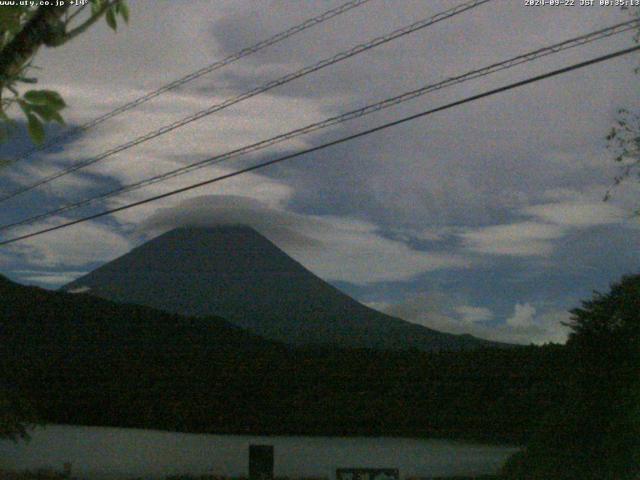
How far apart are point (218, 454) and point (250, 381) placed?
1906mm

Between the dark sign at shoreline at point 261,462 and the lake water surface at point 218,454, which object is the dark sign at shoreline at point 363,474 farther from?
the lake water surface at point 218,454

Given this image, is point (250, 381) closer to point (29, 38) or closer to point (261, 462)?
point (261, 462)

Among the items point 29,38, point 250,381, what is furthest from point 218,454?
point 29,38

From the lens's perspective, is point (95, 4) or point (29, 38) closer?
point (29, 38)

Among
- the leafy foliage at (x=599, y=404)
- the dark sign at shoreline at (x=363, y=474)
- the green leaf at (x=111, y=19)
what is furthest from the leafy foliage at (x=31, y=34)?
the leafy foliage at (x=599, y=404)

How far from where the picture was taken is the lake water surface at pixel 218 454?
15.9 m

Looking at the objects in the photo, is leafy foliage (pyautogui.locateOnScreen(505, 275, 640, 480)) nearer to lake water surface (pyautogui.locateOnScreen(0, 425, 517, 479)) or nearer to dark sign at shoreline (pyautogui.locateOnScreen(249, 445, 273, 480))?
lake water surface (pyautogui.locateOnScreen(0, 425, 517, 479))

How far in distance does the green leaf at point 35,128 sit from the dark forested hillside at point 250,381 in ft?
39.3

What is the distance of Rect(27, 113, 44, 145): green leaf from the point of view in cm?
343

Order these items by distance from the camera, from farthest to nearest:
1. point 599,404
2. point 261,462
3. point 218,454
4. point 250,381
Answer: point 250,381, point 218,454, point 261,462, point 599,404

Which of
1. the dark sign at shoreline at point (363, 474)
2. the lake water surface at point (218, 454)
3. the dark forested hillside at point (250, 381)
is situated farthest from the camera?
the dark forested hillside at point (250, 381)

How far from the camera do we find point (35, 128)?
347 cm

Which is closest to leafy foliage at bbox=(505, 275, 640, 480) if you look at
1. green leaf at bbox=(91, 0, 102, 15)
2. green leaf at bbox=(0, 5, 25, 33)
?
green leaf at bbox=(91, 0, 102, 15)

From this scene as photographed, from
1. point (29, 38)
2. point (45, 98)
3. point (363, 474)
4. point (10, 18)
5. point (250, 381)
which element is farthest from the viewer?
point (250, 381)
